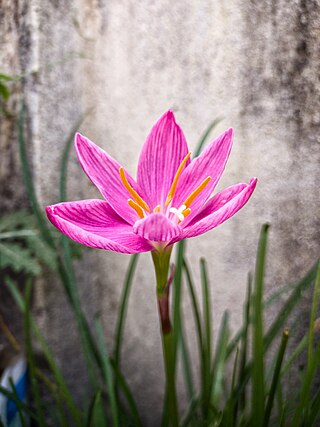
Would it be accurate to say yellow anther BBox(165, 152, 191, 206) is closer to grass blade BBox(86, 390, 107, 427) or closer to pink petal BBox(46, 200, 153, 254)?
pink petal BBox(46, 200, 153, 254)

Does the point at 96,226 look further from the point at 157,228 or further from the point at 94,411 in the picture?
the point at 94,411

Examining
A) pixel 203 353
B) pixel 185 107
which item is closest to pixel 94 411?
pixel 203 353

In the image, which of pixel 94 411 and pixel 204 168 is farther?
pixel 94 411

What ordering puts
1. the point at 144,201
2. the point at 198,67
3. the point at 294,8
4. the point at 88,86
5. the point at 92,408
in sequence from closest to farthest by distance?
the point at 144,201 → the point at 92,408 → the point at 294,8 → the point at 198,67 → the point at 88,86

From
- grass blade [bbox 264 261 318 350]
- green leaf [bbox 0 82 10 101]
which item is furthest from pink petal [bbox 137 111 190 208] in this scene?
green leaf [bbox 0 82 10 101]

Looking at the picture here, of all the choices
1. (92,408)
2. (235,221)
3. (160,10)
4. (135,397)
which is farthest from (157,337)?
(160,10)

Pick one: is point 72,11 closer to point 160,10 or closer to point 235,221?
point 160,10

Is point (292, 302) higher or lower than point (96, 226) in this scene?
lower
